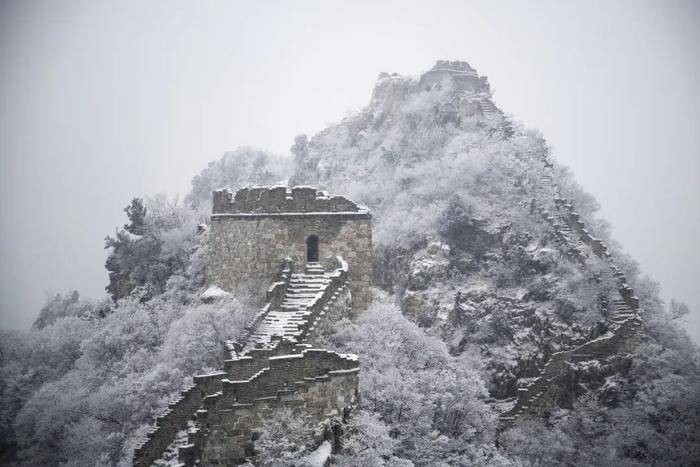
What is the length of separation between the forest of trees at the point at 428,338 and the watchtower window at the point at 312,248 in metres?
3.15

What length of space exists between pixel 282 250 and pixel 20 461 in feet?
51.8

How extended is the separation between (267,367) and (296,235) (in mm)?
9055

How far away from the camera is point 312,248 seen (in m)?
27.5

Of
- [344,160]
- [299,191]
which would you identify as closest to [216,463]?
[299,191]

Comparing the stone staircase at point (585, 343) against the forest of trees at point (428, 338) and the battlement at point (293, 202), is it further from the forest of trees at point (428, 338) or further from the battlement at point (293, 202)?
the battlement at point (293, 202)

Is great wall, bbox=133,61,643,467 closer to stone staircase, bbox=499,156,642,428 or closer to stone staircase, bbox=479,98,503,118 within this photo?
stone staircase, bbox=499,156,642,428

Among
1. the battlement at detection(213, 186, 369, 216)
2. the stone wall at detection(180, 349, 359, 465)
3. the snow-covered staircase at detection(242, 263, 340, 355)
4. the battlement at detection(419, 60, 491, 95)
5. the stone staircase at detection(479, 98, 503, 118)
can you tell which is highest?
the battlement at detection(419, 60, 491, 95)

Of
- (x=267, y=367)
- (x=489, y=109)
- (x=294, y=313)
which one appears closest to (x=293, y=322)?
(x=294, y=313)

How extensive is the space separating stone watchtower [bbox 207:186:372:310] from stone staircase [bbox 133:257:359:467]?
152 cm

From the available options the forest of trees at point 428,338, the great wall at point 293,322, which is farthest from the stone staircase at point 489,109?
the great wall at point 293,322

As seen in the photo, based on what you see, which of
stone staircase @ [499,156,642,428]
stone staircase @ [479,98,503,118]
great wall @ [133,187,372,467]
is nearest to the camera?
great wall @ [133,187,372,467]

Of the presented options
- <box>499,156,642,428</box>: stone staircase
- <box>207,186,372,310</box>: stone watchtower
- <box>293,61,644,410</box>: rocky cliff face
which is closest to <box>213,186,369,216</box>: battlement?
<box>207,186,372,310</box>: stone watchtower

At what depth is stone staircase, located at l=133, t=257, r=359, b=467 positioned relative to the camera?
58.8 feet

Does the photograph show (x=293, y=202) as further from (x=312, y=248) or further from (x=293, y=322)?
(x=293, y=322)
